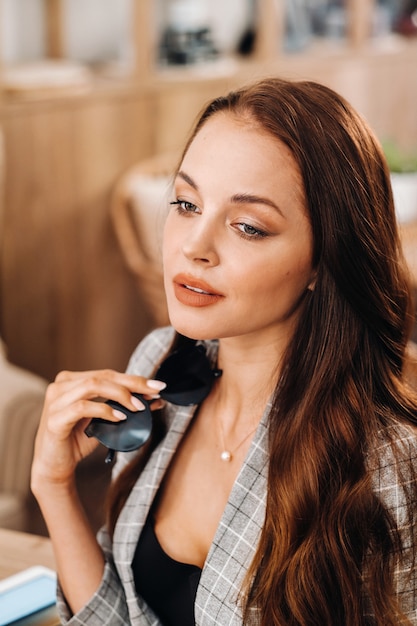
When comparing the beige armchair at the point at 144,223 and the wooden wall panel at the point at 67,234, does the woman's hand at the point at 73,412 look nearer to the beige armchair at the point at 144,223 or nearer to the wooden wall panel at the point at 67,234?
the beige armchair at the point at 144,223

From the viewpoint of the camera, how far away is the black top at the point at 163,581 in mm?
1247

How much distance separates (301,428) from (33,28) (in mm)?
2404

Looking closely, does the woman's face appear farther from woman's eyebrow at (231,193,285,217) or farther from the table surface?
the table surface

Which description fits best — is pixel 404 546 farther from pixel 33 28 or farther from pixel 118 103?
pixel 33 28

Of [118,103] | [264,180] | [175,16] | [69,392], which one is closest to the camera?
[264,180]

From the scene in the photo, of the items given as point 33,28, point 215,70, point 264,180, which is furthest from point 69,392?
A: point 215,70

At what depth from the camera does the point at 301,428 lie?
1169 mm

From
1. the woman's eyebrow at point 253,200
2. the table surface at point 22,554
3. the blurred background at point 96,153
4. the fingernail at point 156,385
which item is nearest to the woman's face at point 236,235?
the woman's eyebrow at point 253,200

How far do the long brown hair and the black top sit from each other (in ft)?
0.42

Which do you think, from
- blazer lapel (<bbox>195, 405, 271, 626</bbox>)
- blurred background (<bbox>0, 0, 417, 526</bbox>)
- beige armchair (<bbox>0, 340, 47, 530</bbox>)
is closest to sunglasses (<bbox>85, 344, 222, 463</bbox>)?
blazer lapel (<bbox>195, 405, 271, 626</bbox>)

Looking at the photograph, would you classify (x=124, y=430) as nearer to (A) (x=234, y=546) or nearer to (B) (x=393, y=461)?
(A) (x=234, y=546)

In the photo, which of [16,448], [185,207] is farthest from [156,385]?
Result: [16,448]

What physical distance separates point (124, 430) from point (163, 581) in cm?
23

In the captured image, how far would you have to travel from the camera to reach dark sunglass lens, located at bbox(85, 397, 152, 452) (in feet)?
3.95
